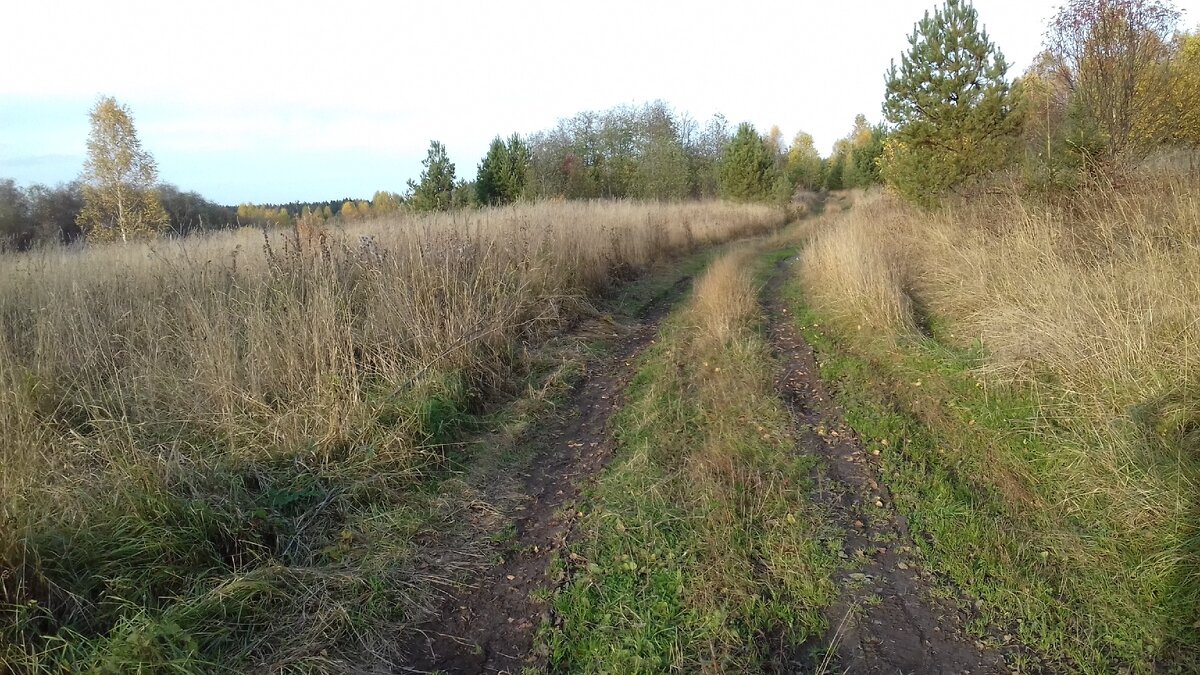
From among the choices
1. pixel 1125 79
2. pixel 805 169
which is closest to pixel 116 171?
pixel 1125 79

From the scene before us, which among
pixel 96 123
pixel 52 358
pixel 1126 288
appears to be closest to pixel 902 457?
pixel 1126 288

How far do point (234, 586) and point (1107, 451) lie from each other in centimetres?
465

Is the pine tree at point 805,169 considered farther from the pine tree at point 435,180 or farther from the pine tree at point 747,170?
the pine tree at point 435,180

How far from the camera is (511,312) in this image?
7371mm

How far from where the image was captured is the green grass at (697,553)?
275cm

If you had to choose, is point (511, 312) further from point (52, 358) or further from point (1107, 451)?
point (1107, 451)

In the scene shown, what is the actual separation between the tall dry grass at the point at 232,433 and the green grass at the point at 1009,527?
272 cm

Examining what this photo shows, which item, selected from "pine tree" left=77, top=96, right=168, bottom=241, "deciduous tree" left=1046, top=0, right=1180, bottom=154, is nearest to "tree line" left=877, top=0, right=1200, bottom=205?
"deciduous tree" left=1046, top=0, right=1180, bottom=154

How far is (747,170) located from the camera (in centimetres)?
2972

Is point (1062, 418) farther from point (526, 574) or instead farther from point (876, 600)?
point (526, 574)

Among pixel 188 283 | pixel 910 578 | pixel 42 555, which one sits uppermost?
pixel 188 283

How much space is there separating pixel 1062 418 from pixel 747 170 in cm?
2708

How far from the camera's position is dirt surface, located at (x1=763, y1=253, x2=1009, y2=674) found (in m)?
2.62

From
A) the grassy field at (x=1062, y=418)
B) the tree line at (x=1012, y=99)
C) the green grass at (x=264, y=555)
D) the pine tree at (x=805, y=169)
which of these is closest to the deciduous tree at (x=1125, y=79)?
the tree line at (x=1012, y=99)
